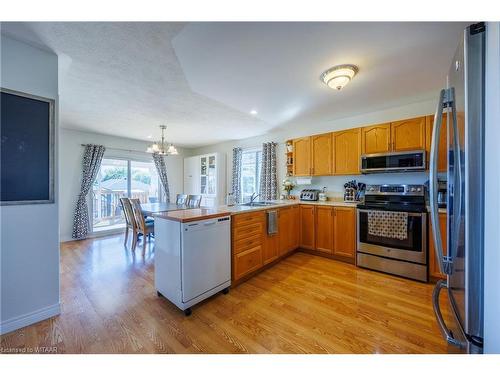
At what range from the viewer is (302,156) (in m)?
3.79

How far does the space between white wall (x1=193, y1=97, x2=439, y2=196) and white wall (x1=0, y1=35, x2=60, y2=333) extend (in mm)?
3457

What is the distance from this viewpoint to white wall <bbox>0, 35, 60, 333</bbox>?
5.27ft

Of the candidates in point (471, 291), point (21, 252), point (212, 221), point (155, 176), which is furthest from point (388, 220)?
point (155, 176)

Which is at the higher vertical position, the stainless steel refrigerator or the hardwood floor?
the stainless steel refrigerator

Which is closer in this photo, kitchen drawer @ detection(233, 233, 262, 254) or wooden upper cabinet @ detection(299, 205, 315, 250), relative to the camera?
kitchen drawer @ detection(233, 233, 262, 254)

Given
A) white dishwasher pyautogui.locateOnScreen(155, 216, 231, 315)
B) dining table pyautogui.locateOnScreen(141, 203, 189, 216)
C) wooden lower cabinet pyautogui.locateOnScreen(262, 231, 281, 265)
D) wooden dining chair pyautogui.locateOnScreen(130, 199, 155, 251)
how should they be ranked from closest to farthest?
white dishwasher pyautogui.locateOnScreen(155, 216, 231, 315) → wooden lower cabinet pyautogui.locateOnScreen(262, 231, 281, 265) → dining table pyautogui.locateOnScreen(141, 203, 189, 216) → wooden dining chair pyautogui.locateOnScreen(130, 199, 155, 251)

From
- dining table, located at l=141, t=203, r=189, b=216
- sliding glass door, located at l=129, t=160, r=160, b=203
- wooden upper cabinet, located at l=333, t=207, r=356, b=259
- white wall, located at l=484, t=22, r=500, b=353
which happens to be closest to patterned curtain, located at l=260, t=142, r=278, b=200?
wooden upper cabinet, located at l=333, t=207, r=356, b=259

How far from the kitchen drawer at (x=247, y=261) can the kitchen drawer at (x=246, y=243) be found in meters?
0.04

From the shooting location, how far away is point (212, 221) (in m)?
2.06

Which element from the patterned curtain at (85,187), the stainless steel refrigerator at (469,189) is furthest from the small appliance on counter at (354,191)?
the patterned curtain at (85,187)

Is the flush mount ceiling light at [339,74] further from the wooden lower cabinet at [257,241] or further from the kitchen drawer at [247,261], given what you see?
the kitchen drawer at [247,261]

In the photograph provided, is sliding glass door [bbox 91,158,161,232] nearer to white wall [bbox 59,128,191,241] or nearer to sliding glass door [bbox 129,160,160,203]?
sliding glass door [bbox 129,160,160,203]

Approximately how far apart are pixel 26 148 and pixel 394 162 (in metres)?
4.05
